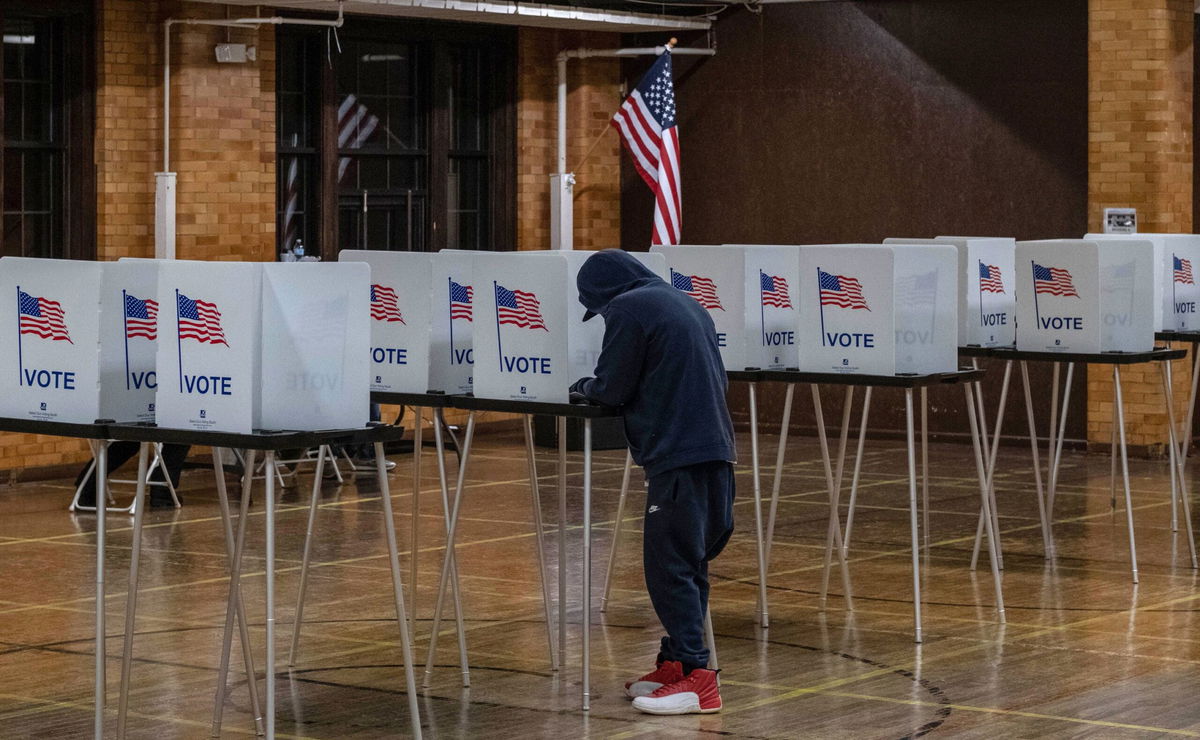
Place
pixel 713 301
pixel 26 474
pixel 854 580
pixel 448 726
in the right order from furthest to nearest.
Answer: pixel 26 474 → pixel 854 580 → pixel 713 301 → pixel 448 726

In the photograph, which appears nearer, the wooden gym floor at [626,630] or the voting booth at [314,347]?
the voting booth at [314,347]

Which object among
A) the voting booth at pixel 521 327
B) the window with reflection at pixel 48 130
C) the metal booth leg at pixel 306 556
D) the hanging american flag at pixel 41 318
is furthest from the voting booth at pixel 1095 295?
the window with reflection at pixel 48 130

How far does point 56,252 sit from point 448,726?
771cm

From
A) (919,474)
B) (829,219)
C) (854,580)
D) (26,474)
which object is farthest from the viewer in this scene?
(829,219)

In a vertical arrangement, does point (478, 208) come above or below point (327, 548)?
above

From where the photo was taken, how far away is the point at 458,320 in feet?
24.6

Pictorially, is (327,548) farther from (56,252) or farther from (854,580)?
(56,252)

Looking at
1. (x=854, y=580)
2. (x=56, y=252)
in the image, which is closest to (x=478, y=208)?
(x=56, y=252)

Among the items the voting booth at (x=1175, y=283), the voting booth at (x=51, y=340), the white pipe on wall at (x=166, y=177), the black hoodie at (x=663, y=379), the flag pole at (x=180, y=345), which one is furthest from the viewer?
the white pipe on wall at (x=166, y=177)

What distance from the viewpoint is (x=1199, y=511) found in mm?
11664

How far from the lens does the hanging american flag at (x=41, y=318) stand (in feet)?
20.4

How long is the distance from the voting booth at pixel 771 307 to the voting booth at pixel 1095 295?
1.54 meters

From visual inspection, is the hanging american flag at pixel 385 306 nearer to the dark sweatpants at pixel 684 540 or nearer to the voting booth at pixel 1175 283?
the dark sweatpants at pixel 684 540

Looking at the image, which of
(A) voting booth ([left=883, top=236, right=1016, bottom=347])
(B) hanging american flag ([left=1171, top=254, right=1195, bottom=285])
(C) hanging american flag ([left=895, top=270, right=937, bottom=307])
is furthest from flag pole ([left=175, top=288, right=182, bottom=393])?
(B) hanging american flag ([left=1171, top=254, right=1195, bottom=285])
